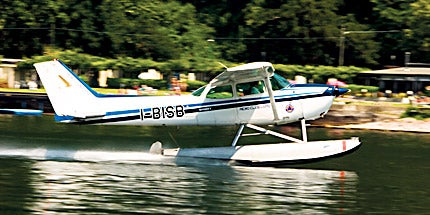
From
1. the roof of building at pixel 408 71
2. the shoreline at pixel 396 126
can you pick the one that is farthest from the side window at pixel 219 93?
the roof of building at pixel 408 71

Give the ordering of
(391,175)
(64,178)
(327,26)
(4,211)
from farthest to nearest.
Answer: (327,26), (391,175), (64,178), (4,211)

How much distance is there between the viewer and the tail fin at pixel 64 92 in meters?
23.7

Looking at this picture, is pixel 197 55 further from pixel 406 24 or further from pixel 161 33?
pixel 406 24

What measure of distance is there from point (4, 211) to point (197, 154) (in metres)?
7.75

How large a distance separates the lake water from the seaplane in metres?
0.50

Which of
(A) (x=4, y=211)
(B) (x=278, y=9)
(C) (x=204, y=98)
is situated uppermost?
(B) (x=278, y=9)

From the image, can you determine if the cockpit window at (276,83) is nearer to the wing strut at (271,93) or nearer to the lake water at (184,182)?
the wing strut at (271,93)

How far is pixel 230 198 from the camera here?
19.9 meters

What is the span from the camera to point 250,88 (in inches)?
961

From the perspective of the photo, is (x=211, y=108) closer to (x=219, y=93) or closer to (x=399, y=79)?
(x=219, y=93)

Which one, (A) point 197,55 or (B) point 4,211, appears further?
(A) point 197,55

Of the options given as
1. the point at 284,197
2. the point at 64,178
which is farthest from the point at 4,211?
the point at 284,197

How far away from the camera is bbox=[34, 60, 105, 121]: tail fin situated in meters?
23.7

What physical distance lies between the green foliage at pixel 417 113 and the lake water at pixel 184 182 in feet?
41.8
